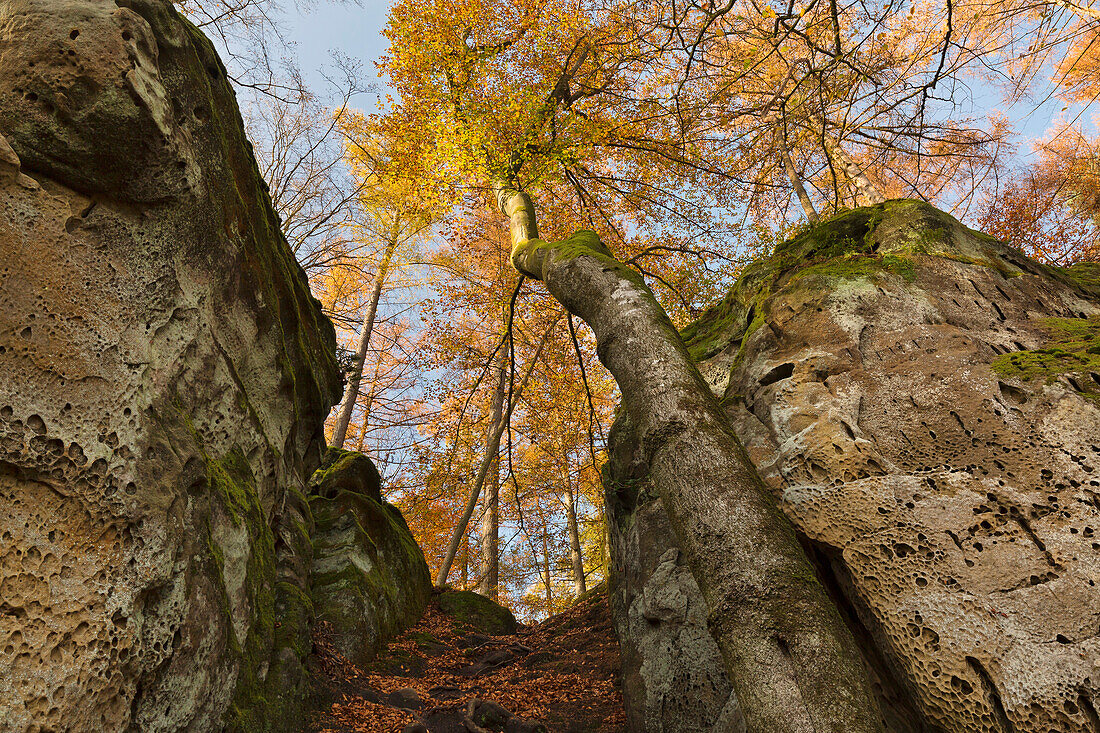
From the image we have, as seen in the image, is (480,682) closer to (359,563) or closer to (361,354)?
(359,563)

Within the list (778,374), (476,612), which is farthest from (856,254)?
(476,612)

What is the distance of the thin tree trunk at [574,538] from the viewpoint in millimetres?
14898

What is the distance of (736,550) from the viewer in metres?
2.55

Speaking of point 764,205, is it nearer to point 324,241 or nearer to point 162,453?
point 324,241

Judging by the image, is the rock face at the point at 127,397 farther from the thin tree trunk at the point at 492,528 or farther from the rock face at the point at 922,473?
the thin tree trunk at the point at 492,528

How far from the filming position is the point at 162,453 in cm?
320

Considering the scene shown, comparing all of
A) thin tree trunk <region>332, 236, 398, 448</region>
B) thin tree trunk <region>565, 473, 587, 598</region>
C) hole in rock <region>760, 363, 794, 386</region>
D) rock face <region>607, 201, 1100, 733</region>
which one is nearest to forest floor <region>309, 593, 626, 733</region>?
rock face <region>607, 201, 1100, 733</region>

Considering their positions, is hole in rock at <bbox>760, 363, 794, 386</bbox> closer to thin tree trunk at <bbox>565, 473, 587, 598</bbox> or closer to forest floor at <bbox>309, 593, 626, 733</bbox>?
forest floor at <bbox>309, 593, 626, 733</bbox>

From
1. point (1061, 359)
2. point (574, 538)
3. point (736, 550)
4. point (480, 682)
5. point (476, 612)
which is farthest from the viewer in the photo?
point (574, 538)

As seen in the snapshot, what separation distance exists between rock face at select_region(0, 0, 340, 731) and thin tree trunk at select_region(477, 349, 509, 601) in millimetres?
8560

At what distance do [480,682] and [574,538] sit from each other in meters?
9.71

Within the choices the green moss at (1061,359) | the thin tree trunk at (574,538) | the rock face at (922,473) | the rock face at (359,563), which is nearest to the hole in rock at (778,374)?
the rock face at (922,473)

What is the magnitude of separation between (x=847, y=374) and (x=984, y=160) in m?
5.90

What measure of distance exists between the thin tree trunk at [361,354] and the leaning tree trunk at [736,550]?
7.69 m
